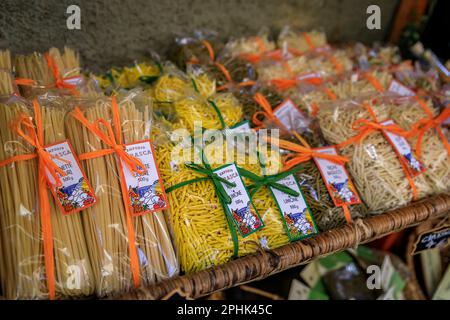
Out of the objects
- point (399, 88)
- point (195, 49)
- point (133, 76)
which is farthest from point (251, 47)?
point (399, 88)

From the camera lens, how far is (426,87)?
6.53ft

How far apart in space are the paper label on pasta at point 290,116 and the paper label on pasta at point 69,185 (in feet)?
2.73

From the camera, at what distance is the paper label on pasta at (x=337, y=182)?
4.58 ft

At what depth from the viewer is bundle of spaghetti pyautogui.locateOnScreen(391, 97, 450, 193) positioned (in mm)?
1549

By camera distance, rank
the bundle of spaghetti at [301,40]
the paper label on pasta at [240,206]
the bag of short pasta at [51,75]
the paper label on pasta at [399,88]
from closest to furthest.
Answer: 1. the paper label on pasta at [240,206]
2. the bag of short pasta at [51,75]
3. the paper label on pasta at [399,88]
4. the bundle of spaghetti at [301,40]

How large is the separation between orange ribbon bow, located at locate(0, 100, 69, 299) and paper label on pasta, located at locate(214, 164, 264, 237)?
1.64 feet

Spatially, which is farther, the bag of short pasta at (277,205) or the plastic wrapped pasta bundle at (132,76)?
the plastic wrapped pasta bundle at (132,76)

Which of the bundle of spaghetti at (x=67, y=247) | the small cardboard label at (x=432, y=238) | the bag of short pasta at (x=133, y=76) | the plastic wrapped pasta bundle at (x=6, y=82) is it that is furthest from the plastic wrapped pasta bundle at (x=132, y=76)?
the small cardboard label at (x=432, y=238)

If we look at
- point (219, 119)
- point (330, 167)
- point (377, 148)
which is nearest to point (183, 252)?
point (219, 119)

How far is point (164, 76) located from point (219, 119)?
338mm

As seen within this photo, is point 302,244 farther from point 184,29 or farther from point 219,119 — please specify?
point 184,29

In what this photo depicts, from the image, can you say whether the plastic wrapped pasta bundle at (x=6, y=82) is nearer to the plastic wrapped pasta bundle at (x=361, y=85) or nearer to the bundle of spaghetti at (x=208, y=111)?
the bundle of spaghetti at (x=208, y=111)

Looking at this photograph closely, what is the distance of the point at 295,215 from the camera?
4.30 ft

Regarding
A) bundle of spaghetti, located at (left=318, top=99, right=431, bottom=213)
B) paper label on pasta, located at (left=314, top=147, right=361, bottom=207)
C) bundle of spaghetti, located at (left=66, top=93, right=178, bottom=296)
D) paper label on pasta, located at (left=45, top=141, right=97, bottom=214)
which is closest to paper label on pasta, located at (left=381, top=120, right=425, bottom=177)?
bundle of spaghetti, located at (left=318, top=99, right=431, bottom=213)
